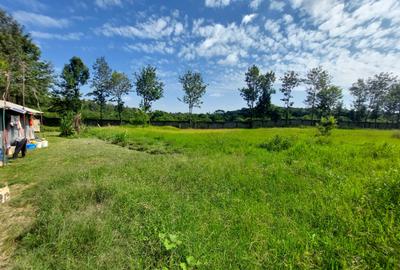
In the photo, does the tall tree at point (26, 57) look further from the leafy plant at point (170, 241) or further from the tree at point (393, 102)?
the tree at point (393, 102)

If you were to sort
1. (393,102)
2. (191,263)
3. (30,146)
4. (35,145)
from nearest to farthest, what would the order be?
(191,263), (30,146), (35,145), (393,102)

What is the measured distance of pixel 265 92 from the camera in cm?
4756

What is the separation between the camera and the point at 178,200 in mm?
3633

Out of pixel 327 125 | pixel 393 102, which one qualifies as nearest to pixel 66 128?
pixel 327 125

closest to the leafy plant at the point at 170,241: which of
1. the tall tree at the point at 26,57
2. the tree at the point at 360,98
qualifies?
the tall tree at the point at 26,57

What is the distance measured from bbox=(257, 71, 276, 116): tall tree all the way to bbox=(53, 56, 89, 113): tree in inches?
1481

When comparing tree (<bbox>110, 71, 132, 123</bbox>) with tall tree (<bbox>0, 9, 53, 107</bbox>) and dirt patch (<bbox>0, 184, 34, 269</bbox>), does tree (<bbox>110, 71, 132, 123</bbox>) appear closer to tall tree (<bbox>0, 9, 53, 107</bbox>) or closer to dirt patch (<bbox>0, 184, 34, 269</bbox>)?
tall tree (<bbox>0, 9, 53, 107</bbox>)

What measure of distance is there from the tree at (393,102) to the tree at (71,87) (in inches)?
2770

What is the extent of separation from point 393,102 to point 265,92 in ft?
109

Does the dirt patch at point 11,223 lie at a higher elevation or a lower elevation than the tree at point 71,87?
lower

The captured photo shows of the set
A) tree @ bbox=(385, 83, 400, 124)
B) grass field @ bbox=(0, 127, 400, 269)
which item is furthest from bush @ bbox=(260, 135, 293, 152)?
tree @ bbox=(385, 83, 400, 124)

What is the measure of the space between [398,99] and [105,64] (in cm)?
6931

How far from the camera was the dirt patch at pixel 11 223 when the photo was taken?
2.54 metres

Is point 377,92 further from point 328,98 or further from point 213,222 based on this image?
point 213,222
